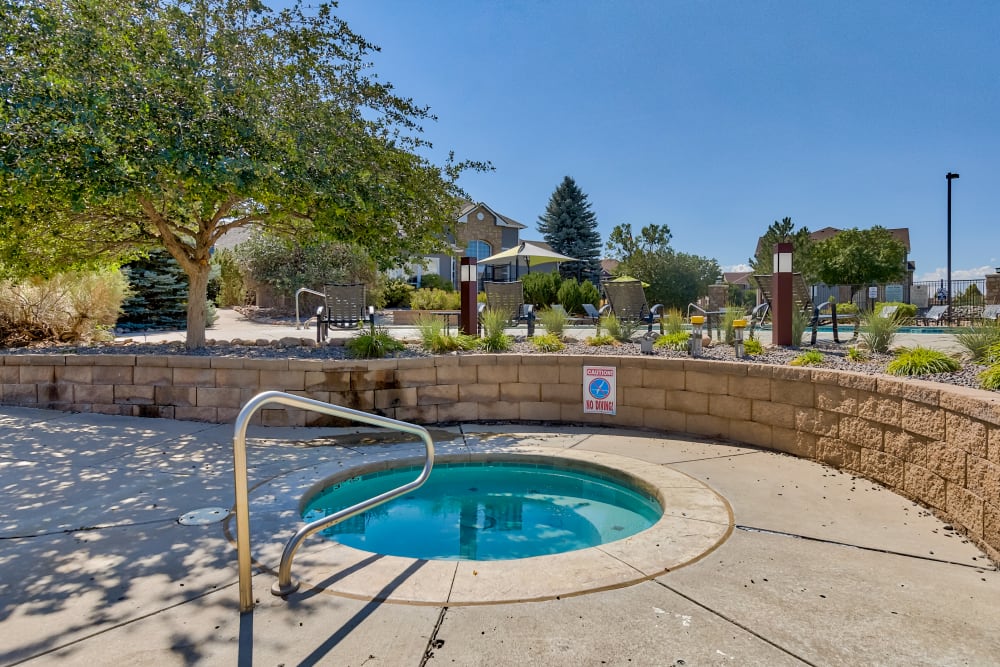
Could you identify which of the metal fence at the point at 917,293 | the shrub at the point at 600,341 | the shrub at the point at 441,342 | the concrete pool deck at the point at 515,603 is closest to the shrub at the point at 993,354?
the concrete pool deck at the point at 515,603

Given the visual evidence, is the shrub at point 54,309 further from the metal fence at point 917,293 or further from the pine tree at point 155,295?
the metal fence at point 917,293

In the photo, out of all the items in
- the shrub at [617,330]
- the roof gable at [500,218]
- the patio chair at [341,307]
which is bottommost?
the shrub at [617,330]

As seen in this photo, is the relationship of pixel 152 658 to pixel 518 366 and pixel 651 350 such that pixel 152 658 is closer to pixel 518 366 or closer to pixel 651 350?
pixel 518 366

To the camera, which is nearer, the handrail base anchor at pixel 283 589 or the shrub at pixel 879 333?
the handrail base anchor at pixel 283 589

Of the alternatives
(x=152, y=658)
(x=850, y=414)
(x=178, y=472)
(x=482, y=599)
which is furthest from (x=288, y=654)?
(x=850, y=414)

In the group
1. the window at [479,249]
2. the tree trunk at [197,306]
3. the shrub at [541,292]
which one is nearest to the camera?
the tree trunk at [197,306]

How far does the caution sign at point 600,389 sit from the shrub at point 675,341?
3.72 feet

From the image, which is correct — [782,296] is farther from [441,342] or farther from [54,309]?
[54,309]

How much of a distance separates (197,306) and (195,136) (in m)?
A: 3.01

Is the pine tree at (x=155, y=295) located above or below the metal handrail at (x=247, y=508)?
above

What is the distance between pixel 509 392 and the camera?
239 inches

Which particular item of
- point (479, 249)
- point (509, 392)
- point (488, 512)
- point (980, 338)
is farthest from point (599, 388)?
point (479, 249)

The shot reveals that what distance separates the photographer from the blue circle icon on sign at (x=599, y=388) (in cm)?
581

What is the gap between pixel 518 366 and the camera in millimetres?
6020
